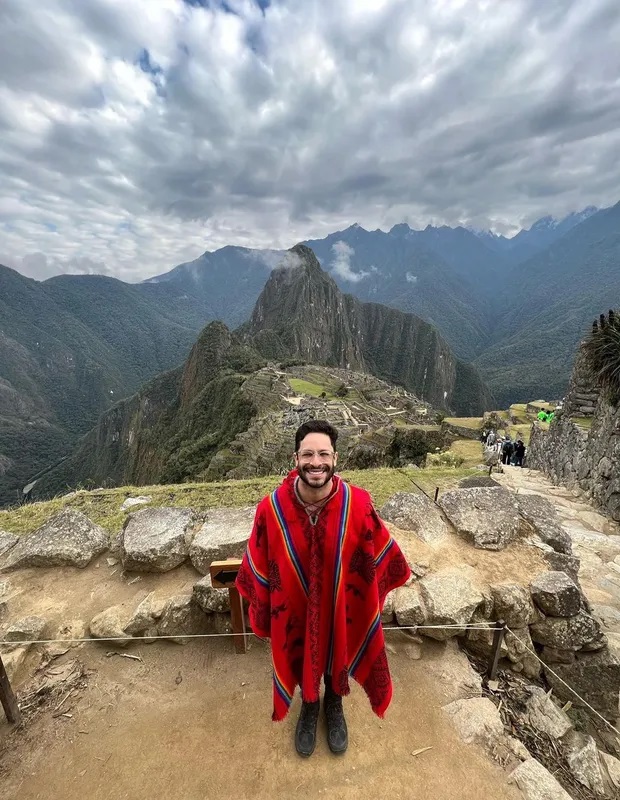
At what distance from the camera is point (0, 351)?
7023 inches

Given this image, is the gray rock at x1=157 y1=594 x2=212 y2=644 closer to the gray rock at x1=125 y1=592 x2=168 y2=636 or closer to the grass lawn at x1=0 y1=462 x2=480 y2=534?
the gray rock at x1=125 y1=592 x2=168 y2=636

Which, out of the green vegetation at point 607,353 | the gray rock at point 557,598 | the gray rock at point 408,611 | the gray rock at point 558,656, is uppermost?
the green vegetation at point 607,353

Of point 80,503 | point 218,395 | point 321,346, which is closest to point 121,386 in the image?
point 321,346

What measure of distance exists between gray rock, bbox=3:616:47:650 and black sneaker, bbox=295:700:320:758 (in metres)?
2.23

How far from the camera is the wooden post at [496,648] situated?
293cm

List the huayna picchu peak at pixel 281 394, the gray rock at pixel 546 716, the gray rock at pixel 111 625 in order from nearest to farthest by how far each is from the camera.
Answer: the gray rock at pixel 546 716 < the gray rock at pixel 111 625 < the huayna picchu peak at pixel 281 394

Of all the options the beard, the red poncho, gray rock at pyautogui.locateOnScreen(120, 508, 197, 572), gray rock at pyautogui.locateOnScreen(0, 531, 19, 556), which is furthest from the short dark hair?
gray rock at pyautogui.locateOnScreen(0, 531, 19, 556)

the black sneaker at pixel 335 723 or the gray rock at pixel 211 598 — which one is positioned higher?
the gray rock at pixel 211 598

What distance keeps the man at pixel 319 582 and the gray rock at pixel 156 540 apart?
1.61m

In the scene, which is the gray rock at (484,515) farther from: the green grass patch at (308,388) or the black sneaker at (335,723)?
the green grass patch at (308,388)

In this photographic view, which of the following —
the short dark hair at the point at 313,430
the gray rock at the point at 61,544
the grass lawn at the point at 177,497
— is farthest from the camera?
the grass lawn at the point at 177,497

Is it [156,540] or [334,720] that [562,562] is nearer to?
[334,720]

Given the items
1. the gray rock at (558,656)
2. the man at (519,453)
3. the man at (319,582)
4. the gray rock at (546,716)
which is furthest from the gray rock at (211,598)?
the man at (519,453)

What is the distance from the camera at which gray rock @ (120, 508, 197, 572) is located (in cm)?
369
